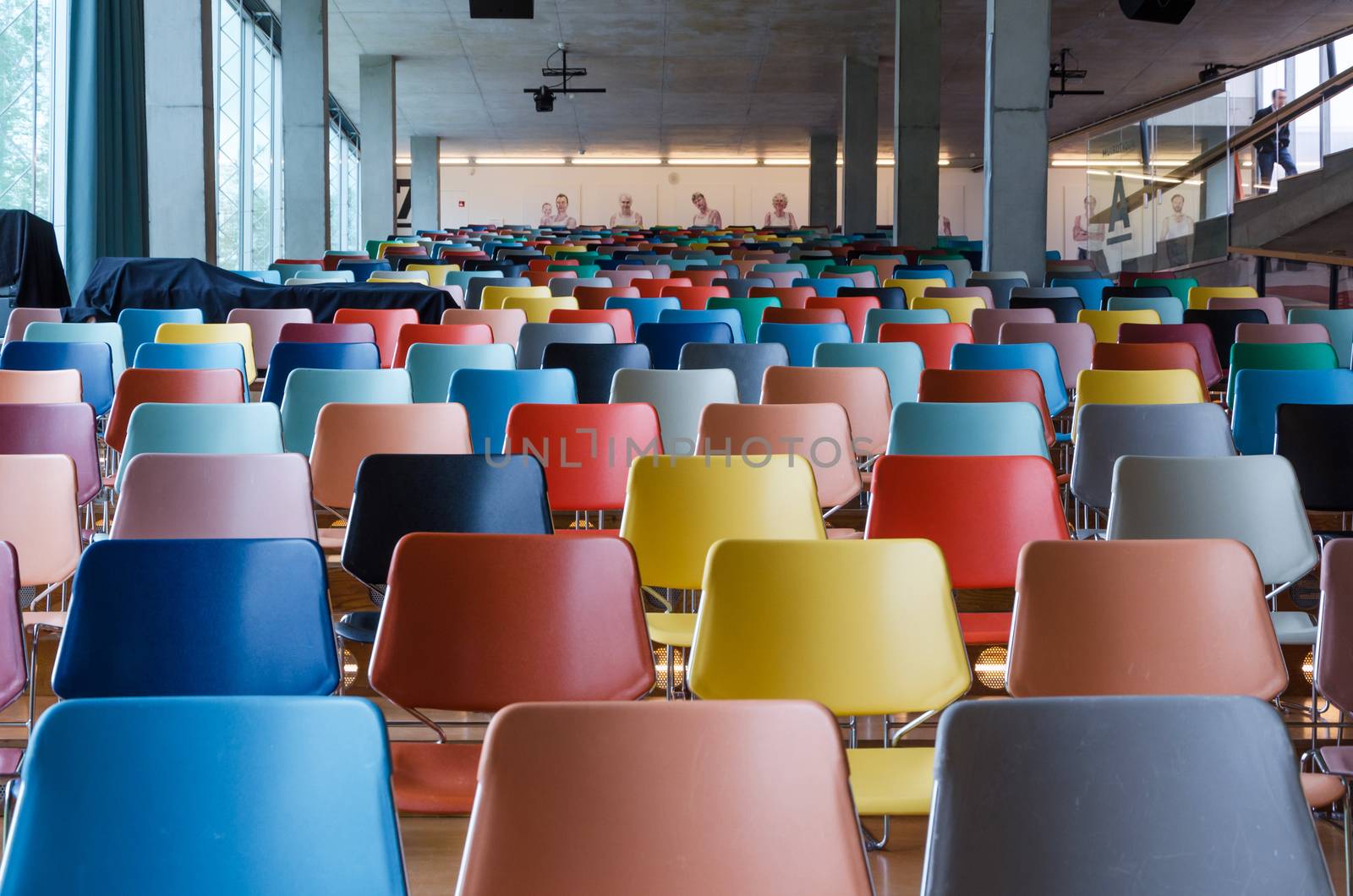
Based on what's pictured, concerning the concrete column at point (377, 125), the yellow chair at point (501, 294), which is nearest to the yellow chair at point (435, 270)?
the yellow chair at point (501, 294)

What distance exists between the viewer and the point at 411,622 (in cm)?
267

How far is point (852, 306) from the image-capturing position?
8172 millimetres

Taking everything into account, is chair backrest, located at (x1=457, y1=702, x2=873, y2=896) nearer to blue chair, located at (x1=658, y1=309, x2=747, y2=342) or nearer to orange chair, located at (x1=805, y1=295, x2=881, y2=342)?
Result: blue chair, located at (x1=658, y1=309, x2=747, y2=342)

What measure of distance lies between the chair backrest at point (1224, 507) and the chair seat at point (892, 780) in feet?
4.15

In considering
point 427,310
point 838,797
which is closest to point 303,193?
point 427,310

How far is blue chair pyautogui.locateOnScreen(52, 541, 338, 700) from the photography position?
251 centimetres

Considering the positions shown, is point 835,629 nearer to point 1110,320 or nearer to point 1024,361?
point 1024,361

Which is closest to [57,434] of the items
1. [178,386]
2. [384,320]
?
[178,386]

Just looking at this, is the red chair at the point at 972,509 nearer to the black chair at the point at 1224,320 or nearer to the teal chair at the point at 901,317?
the teal chair at the point at 901,317

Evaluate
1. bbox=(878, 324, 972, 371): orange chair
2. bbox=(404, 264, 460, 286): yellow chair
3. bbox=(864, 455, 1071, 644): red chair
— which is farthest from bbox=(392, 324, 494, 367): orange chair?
bbox=(404, 264, 460, 286): yellow chair

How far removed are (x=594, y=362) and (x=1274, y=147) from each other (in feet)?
36.7

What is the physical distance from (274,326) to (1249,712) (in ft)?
22.0

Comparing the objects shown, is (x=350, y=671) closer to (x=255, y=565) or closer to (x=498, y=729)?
(x=255, y=565)

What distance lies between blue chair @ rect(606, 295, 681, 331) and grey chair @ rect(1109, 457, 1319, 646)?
4.61 meters
